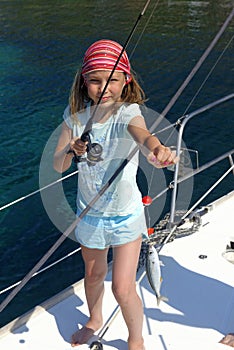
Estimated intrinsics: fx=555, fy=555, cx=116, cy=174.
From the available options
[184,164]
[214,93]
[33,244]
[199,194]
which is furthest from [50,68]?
[184,164]

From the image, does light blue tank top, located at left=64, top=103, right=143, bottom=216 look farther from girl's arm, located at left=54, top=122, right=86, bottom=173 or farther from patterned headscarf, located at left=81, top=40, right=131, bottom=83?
patterned headscarf, located at left=81, top=40, right=131, bottom=83

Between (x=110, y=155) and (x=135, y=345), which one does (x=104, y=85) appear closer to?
(x=110, y=155)

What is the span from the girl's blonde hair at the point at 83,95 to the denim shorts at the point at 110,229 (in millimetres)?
520

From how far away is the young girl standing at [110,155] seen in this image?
8.52ft

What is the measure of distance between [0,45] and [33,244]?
11.7m

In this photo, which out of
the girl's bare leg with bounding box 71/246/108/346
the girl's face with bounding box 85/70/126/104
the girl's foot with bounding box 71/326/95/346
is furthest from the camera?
the girl's foot with bounding box 71/326/95/346

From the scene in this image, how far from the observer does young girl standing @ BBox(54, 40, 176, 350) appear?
2.60 m

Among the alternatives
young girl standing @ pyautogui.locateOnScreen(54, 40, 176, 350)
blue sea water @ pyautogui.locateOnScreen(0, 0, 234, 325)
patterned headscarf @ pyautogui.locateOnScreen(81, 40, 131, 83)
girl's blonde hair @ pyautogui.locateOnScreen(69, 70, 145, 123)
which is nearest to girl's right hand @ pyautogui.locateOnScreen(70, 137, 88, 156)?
young girl standing @ pyautogui.locateOnScreen(54, 40, 176, 350)

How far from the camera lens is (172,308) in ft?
11.8

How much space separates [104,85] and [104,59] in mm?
119

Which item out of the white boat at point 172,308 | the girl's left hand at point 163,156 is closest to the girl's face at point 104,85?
the girl's left hand at point 163,156

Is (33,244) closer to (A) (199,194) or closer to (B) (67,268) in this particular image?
(B) (67,268)

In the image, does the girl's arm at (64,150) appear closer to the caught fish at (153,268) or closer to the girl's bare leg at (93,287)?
the girl's bare leg at (93,287)

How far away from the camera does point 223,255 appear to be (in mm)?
4211
